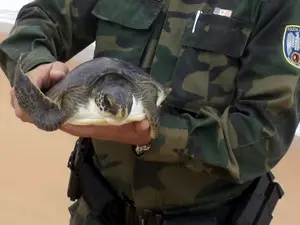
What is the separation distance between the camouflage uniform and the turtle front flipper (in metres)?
0.15

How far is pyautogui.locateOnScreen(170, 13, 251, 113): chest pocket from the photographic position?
1.16 meters

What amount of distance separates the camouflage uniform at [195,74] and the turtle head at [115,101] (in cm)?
21

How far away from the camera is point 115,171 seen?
1250mm

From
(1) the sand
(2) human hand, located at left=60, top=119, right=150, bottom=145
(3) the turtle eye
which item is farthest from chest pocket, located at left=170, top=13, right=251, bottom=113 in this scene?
(1) the sand

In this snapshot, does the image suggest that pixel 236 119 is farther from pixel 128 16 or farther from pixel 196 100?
pixel 128 16

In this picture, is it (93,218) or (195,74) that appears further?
(93,218)

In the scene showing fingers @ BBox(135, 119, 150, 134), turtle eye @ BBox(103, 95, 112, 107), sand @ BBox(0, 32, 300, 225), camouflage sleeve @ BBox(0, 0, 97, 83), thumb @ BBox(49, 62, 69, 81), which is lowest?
sand @ BBox(0, 32, 300, 225)

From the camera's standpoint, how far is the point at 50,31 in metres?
1.27

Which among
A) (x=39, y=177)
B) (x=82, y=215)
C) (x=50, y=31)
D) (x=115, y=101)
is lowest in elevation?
(x=39, y=177)

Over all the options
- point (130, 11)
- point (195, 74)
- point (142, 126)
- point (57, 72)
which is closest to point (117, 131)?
point (142, 126)

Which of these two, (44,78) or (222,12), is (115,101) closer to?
(44,78)

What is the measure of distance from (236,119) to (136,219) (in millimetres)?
347

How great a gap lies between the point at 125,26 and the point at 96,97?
1.26 ft

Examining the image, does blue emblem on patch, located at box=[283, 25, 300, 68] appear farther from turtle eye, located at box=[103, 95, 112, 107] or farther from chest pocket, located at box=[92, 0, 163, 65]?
turtle eye, located at box=[103, 95, 112, 107]
